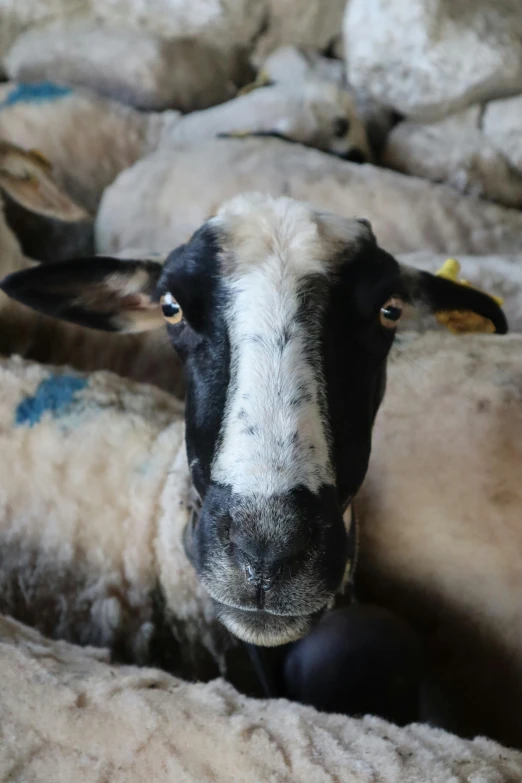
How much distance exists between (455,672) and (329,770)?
2.01 ft

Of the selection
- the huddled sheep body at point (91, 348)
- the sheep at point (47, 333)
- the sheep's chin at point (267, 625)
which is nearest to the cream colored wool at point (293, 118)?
the sheep at point (47, 333)

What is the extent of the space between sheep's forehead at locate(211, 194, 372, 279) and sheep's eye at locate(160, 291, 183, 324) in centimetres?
11

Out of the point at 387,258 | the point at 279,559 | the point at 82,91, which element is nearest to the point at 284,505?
the point at 279,559

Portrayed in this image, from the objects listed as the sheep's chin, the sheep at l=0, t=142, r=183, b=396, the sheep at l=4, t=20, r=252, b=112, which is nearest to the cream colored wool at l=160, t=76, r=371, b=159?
the sheep at l=4, t=20, r=252, b=112

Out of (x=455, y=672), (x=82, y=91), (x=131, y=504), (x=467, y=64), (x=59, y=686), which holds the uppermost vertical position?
(x=467, y=64)

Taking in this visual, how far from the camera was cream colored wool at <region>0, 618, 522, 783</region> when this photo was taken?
729mm

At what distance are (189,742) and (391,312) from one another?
2.32 feet

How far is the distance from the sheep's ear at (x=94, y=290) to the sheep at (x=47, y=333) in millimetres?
487

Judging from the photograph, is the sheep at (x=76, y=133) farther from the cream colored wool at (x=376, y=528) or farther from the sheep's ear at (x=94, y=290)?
the cream colored wool at (x=376, y=528)

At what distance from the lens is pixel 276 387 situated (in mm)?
809

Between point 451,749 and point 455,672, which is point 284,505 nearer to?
point 451,749

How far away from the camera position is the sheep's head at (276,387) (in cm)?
75

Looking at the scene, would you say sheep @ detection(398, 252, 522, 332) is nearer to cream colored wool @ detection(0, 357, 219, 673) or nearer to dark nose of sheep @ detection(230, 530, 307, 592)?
cream colored wool @ detection(0, 357, 219, 673)

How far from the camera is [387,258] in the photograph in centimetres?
107
